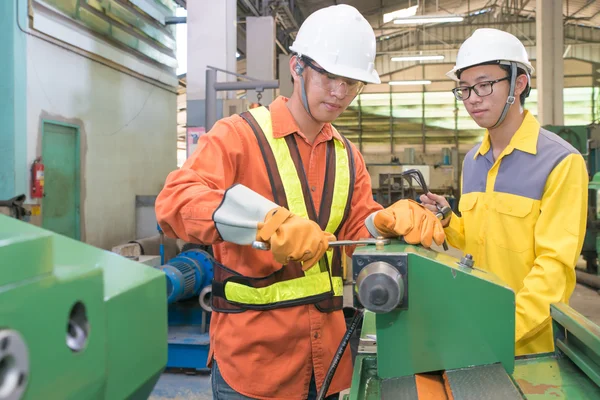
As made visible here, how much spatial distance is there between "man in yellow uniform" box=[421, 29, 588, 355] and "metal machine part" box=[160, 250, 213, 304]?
66.5 inches

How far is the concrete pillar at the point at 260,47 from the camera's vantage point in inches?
291

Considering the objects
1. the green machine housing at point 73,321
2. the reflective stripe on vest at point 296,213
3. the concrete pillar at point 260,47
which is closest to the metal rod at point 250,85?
the concrete pillar at point 260,47

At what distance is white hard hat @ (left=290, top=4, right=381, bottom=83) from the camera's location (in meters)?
1.37

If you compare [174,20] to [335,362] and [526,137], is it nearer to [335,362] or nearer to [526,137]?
[526,137]

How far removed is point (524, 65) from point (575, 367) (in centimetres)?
99

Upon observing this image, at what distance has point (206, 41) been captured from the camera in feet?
17.3

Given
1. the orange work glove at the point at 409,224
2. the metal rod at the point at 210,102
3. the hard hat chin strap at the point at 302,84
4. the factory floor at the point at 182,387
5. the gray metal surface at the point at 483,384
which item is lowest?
the factory floor at the point at 182,387

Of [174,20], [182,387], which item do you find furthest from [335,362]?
[174,20]

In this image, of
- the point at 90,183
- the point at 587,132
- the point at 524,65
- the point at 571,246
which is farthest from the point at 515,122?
the point at 587,132

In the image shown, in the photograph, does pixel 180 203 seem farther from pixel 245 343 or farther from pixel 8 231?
pixel 8 231

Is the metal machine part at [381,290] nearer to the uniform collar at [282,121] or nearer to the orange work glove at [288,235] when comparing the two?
the orange work glove at [288,235]

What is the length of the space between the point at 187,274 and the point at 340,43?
2019 mm

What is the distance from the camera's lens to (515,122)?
1651 mm

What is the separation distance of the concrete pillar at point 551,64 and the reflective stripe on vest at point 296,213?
727cm
